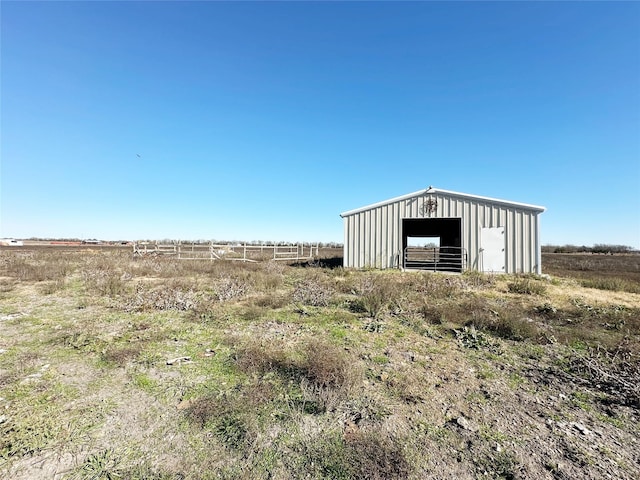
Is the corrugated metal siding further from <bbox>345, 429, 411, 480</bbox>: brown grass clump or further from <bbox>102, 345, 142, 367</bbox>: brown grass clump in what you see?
<bbox>345, 429, 411, 480</bbox>: brown grass clump

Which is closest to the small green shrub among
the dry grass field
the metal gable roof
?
the dry grass field

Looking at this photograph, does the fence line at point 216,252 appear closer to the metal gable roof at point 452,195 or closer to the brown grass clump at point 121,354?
the metal gable roof at point 452,195

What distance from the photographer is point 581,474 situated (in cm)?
227

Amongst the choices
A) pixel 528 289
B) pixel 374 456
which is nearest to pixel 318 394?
pixel 374 456

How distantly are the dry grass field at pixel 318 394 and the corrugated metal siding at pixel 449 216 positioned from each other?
6831 millimetres

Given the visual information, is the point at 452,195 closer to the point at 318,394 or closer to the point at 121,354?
the point at 318,394

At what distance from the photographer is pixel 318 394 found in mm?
3318

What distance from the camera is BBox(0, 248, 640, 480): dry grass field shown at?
7.80ft

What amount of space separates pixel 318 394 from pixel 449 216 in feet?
43.9

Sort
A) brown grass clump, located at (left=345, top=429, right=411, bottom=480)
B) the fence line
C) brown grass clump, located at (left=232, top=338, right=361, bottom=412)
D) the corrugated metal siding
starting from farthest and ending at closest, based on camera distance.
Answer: the fence line < the corrugated metal siding < brown grass clump, located at (left=232, top=338, right=361, bottom=412) < brown grass clump, located at (left=345, top=429, right=411, bottom=480)

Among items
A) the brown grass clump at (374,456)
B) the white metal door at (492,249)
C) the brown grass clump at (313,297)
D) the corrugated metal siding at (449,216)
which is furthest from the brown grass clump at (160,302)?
the white metal door at (492,249)

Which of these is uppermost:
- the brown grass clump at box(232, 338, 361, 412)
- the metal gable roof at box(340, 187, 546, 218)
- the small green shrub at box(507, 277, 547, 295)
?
the metal gable roof at box(340, 187, 546, 218)

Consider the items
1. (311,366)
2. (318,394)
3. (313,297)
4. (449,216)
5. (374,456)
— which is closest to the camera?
A: (374,456)

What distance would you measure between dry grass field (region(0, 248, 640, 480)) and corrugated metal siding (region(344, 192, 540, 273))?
683cm
